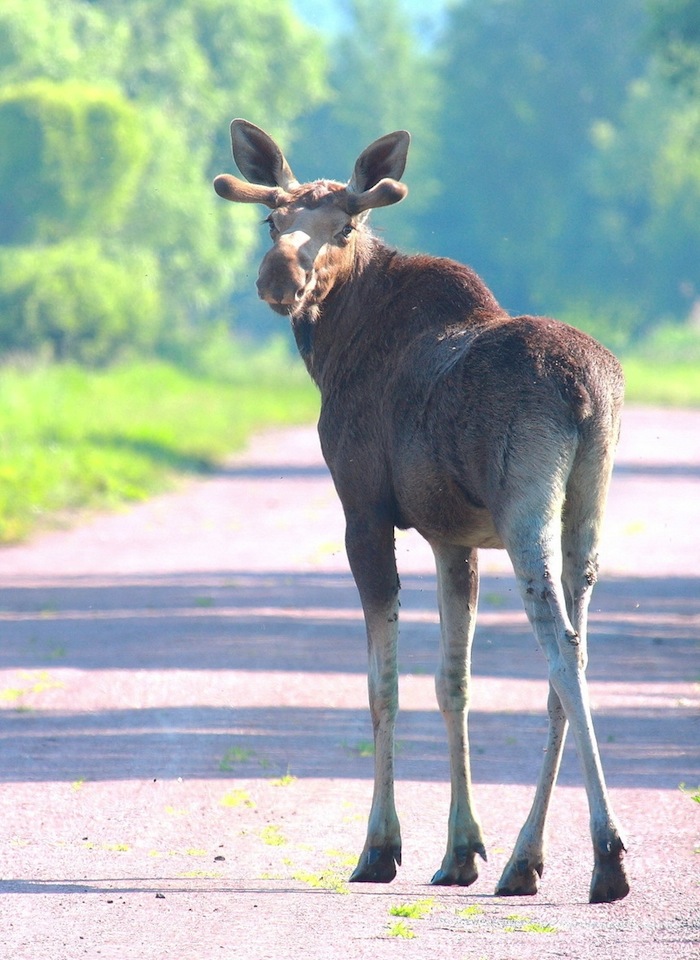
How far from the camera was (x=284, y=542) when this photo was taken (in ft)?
50.2

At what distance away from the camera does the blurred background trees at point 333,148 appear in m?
32.5

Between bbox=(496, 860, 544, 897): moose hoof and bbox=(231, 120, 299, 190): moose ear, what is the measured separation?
267 centimetres

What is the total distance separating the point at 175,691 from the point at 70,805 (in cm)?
230

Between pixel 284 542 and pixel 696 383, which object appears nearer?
pixel 284 542

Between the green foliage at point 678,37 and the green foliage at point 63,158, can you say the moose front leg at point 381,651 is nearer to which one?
the green foliage at point 678,37

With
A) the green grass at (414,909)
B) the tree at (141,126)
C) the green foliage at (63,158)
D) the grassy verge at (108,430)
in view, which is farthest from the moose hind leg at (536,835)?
the green foliage at (63,158)

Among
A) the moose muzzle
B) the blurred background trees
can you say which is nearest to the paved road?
the moose muzzle

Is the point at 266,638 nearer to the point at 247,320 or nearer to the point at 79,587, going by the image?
the point at 79,587

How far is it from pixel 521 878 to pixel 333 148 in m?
71.6

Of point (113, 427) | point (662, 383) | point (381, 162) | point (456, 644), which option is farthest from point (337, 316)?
point (662, 383)

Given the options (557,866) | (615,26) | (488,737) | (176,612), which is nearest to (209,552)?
(176,612)

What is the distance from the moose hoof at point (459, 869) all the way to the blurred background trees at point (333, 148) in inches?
550

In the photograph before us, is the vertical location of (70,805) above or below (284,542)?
below

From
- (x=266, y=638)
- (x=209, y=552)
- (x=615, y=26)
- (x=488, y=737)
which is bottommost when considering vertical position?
(x=488, y=737)
